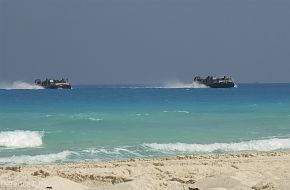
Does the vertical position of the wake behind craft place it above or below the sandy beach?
above

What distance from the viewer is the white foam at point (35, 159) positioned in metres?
16.2

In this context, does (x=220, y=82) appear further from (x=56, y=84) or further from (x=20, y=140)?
(x=20, y=140)

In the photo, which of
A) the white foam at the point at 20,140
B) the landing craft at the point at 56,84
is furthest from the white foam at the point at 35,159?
the landing craft at the point at 56,84

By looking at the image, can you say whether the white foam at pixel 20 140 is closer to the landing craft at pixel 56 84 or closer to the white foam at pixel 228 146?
the white foam at pixel 228 146

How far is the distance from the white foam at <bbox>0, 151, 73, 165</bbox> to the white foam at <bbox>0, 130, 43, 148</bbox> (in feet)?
9.43

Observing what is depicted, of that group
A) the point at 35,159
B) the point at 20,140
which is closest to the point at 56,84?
the point at 20,140

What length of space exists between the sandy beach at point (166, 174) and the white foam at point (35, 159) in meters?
2.02

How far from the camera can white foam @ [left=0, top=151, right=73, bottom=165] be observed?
16219 millimetres

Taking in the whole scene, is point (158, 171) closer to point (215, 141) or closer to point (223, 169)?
point (223, 169)

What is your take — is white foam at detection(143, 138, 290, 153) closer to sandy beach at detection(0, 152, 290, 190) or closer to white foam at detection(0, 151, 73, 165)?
sandy beach at detection(0, 152, 290, 190)

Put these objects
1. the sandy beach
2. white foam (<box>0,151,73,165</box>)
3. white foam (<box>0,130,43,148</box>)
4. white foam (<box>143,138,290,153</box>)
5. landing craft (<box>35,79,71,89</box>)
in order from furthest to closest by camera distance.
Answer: landing craft (<box>35,79,71,89</box>)
white foam (<box>0,130,43,148</box>)
white foam (<box>143,138,290,153</box>)
white foam (<box>0,151,73,165</box>)
the sandy beach

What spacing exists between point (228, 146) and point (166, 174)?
7.43 metres

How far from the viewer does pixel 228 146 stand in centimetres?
2000

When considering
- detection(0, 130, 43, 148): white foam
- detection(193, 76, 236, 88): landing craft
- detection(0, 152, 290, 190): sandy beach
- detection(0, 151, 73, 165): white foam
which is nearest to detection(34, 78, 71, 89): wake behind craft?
detection(193, 76, 236, 88): landing craft
